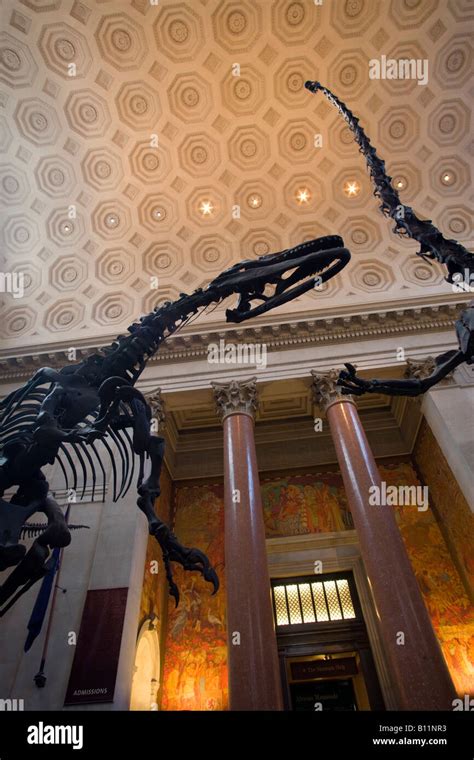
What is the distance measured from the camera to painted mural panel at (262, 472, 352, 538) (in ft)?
30.6

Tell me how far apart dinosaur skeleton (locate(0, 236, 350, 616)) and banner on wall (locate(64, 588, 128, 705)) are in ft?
8.68

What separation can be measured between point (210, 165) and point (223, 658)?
423 inches

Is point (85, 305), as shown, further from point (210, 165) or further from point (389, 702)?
point (389, 702)

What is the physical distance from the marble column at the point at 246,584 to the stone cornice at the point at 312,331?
1.74 meters

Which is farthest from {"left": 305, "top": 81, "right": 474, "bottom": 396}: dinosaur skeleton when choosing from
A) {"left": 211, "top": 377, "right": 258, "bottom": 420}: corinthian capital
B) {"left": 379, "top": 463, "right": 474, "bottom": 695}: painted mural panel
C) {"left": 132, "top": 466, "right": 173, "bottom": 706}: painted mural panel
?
{"left": 379, "top": 463, "right": 474, "bottom": 695}: painted mural panel

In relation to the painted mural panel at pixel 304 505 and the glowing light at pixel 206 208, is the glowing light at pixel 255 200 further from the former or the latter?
the painted mural panel at pixel 304 505

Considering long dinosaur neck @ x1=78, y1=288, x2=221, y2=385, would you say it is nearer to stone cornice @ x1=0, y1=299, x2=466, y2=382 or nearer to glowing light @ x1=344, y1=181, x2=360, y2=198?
stone cornice @ x1=0, y1=299, x2=466, y2=382

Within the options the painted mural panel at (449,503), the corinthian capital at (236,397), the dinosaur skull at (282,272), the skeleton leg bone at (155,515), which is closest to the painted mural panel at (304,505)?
the painted mural panel at (449,503)

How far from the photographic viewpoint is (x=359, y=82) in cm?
1004

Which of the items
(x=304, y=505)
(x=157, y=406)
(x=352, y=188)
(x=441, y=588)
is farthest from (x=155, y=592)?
(x=352, y=188)

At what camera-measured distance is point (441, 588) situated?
26.8ft

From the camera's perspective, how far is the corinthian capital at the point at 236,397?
841cm

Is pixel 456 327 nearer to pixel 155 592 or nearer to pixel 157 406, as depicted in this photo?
pixel 157 406

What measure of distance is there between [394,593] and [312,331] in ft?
17.5
